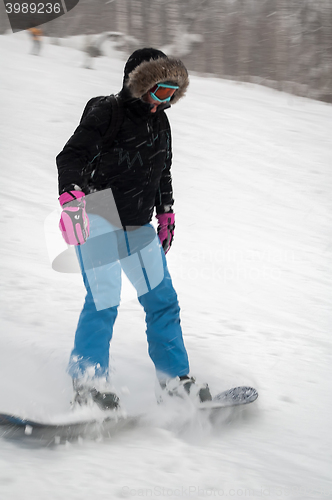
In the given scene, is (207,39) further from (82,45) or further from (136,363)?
(136,363)

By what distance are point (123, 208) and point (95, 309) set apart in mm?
486

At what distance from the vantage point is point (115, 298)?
227cm

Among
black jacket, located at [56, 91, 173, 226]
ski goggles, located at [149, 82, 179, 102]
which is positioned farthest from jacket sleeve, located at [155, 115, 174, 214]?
ski goggles, located at [149, 82, 179, 102]

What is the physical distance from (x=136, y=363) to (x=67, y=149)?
140 cm

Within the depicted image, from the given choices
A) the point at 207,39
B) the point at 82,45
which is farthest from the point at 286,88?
the point at 82,45

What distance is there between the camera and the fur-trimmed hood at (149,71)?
2133 millimetres

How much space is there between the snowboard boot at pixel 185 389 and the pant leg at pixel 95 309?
1.10 feet

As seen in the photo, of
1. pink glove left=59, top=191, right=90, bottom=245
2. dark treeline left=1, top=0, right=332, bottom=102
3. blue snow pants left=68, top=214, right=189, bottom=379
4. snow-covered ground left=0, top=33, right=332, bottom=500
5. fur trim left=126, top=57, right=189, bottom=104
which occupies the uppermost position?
fur trim left=126, top=57, right=189, bottom=104

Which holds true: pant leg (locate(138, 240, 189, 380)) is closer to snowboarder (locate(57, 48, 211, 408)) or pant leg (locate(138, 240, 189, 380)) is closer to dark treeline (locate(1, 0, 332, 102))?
snowboarder (locate(57, 48, 211, 408))

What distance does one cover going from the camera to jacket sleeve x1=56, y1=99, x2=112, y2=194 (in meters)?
2.04

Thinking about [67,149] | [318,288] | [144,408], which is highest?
[67,149]

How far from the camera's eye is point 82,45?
1630cm

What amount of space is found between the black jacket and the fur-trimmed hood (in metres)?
0.07

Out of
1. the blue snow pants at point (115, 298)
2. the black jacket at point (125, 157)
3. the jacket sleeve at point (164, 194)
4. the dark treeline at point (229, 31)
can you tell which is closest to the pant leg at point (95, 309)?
the blue snow pants at point (115, 298)
